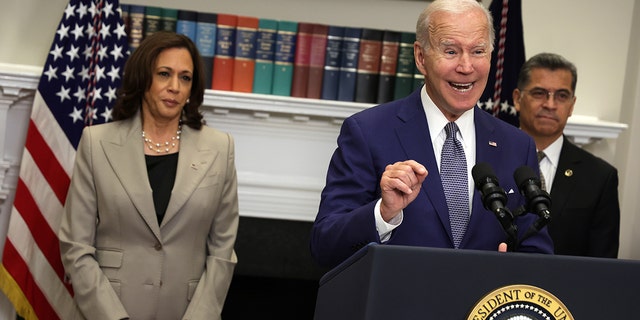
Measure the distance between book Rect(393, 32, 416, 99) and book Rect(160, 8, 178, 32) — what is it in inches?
45.7

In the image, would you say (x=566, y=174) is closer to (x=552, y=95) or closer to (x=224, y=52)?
(x=552, y=95)

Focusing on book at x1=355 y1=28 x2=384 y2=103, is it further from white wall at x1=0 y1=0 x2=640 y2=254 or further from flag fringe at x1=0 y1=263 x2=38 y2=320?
flag fringe at x1=0 y1=263 x2=38 y2=320

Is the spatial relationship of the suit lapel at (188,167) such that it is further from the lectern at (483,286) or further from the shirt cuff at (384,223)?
the lectern at (483,286)

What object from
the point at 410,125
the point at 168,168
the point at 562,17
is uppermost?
the point at 562,17

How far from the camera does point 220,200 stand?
12.6 ft

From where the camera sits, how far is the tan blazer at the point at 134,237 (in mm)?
3617

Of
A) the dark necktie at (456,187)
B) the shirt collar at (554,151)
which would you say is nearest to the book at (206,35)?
the shirt collar at (554,151)

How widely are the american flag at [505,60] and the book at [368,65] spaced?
1.87 ft

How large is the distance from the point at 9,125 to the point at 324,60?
1.63 m

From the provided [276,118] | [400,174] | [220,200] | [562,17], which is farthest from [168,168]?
[562,17]

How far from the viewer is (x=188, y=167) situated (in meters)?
3.75

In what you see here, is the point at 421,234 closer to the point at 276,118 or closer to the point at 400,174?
the point at 400,174

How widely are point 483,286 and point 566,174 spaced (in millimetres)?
2465

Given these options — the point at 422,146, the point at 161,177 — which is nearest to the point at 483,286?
the point at 422,146
